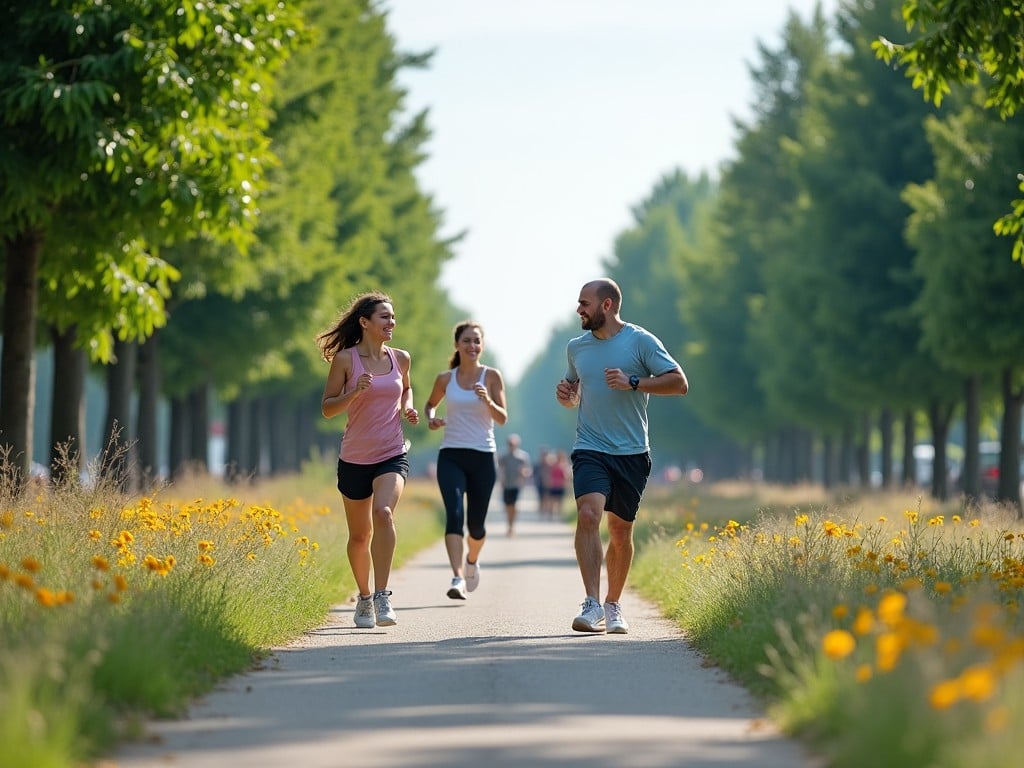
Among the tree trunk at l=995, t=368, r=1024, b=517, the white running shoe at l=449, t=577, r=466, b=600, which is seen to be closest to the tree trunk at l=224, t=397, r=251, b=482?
A: the tree trunk at l=995, t=368, r=1024, b=517

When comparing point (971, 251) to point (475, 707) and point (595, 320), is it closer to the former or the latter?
point (595, 320)

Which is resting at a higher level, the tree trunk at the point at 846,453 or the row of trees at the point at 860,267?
the row of trees at the point at 860,267

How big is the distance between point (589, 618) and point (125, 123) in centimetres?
674

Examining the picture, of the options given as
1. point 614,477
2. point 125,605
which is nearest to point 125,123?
point 614,477

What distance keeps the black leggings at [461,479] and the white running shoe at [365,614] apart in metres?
2.31

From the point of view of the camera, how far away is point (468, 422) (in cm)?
A: 1444

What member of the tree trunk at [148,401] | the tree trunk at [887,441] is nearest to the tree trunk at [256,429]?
the tree trunk at [148,401]

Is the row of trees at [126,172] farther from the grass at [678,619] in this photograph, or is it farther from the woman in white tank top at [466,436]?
the woman in white tank top at [466,436]

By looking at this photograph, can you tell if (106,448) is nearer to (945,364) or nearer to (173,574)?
(173,574)

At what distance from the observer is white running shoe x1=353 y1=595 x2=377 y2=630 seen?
11.9m

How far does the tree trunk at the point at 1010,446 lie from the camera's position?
27562mm

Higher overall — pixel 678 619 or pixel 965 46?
pixel 965 46

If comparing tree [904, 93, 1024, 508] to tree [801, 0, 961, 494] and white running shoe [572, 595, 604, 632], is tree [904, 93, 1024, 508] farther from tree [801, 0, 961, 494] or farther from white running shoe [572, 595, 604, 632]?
white running shoe [572, 595, 604, 632]

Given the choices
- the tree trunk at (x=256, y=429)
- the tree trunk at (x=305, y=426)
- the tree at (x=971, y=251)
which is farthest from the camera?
the tree trunk at (x=305, y=426)
